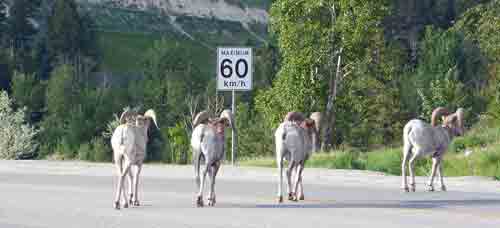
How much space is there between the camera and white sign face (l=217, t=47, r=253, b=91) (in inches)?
1185

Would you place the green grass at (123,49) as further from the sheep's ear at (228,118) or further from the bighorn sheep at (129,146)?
the bighorn sheep at (129,146)

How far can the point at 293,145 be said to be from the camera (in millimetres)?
19266

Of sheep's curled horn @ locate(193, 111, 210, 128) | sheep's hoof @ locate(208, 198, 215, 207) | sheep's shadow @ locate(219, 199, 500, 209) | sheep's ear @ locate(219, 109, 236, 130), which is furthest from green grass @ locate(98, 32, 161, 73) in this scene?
sheep's hoof @ locate(208, 198, 215, 207)

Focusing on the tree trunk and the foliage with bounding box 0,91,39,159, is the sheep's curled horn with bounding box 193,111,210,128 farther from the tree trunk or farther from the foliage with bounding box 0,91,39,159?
the tree trunk

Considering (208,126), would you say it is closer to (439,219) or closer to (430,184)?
(439,219)

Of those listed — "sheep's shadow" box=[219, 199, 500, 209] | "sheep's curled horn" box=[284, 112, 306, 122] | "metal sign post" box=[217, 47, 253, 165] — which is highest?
"metal sign post" box=[217, 47, 253, 165]

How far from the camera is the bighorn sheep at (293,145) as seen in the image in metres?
19.3

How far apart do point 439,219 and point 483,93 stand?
60.7 meters

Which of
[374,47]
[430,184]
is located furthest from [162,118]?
[430,184]

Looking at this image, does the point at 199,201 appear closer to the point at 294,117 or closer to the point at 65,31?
the point at 294,117

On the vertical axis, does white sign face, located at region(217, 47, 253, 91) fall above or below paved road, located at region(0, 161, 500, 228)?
above

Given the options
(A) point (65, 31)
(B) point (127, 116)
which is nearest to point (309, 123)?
(B) point (127, 116)

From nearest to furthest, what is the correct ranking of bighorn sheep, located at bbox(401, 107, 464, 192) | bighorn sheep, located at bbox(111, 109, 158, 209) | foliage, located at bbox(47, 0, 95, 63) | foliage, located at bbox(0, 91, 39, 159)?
bighorn sheep, located at bbox(111, 109, 158, 209), bighorn sheep, located at bbox(401, 107, 464, 192), foliage, located at bbox(0, 91, 39, 159), foliage, located at bbox(47, 0, 95, 63)

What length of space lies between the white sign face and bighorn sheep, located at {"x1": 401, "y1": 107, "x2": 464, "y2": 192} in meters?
8.63
